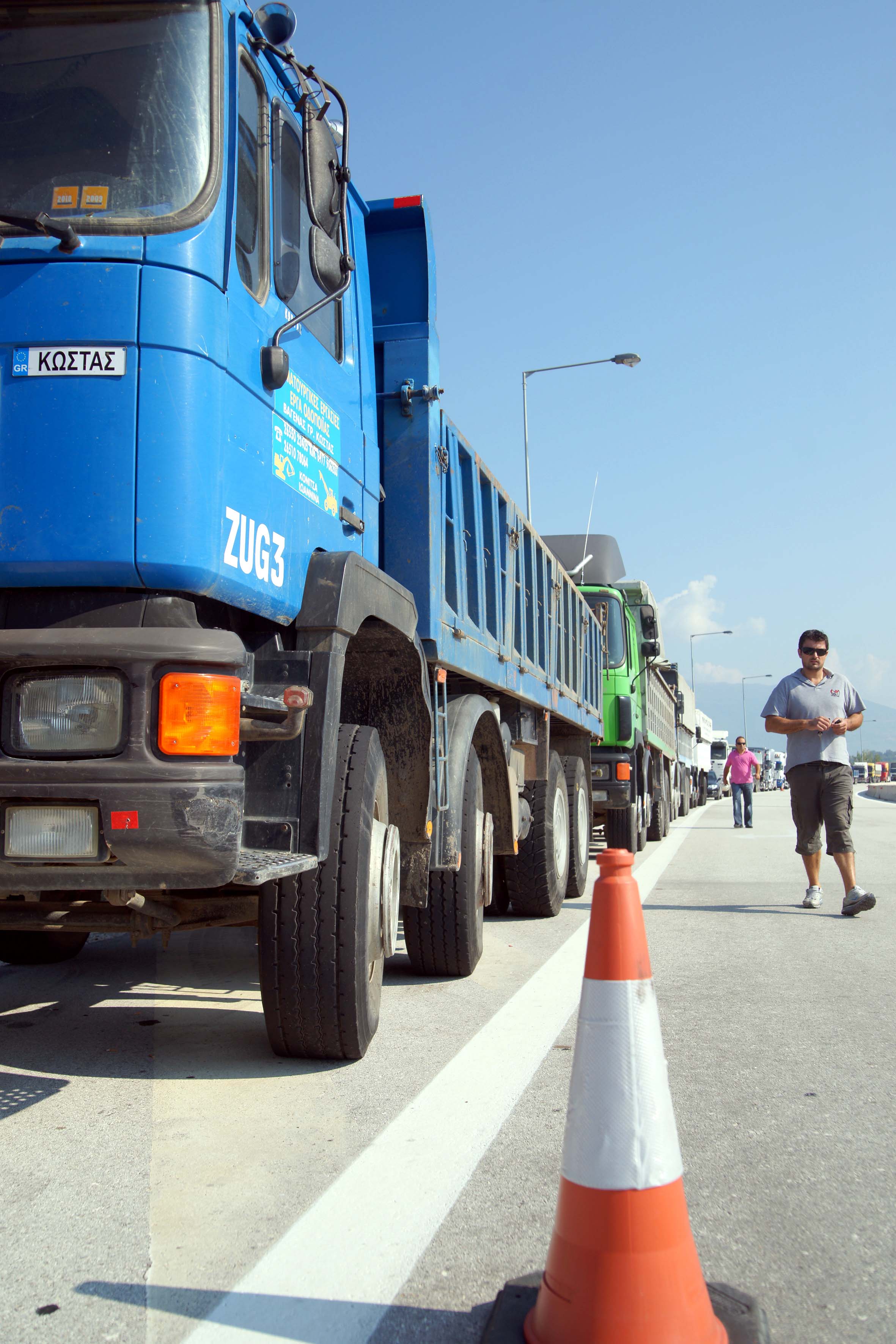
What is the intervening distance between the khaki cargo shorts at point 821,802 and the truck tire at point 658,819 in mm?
7742

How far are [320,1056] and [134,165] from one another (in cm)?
280

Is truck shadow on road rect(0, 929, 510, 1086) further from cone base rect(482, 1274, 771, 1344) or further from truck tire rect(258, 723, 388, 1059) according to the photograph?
cone base rect(482, 1274, 771, 1344)

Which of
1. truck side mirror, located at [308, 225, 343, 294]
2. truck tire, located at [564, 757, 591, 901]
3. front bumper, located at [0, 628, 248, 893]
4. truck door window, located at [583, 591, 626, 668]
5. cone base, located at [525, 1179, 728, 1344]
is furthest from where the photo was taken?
truck door window, located at [583, 591, 626, 668]

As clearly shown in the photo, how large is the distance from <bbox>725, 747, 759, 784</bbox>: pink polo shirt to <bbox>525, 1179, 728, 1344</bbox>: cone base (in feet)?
58.4

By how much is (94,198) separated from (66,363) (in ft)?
1.67

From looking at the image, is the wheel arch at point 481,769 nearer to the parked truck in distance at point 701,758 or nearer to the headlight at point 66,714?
the headlight at point 66,714

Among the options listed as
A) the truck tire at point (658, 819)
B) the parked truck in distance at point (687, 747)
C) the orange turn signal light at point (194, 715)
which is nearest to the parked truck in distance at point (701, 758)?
the parked truck in distance at point (687, 747)

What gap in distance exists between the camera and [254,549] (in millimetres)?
3258

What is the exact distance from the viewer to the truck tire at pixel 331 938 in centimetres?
365

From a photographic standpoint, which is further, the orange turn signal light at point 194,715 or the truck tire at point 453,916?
the truck tire at point 453,916

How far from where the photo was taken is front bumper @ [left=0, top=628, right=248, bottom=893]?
2.74m

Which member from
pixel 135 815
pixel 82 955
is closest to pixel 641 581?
pixel 82 955

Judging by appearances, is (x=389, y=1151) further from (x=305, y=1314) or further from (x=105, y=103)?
(x=105, y=103)

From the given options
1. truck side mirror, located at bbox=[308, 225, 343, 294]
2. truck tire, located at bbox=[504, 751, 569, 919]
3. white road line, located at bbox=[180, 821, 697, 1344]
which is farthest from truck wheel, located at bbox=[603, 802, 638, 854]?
truck side mirror, located at bbox=[308, 225, 343, 294]
